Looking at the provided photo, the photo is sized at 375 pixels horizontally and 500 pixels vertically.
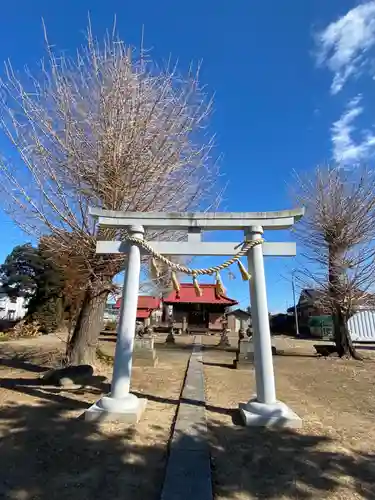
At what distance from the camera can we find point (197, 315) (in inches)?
1093

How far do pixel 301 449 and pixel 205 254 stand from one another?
2.96 meters

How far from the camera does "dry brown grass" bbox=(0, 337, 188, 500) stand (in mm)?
2848

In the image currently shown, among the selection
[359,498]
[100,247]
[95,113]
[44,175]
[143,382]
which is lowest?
[359,498]

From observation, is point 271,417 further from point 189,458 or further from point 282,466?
point 189,458

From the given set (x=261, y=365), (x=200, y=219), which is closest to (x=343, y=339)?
(x=261, y=365)

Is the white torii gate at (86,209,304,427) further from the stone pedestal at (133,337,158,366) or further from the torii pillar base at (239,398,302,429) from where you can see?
the stone pedestal at (133,337,158,366)

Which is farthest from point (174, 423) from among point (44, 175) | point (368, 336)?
point (368, 336)

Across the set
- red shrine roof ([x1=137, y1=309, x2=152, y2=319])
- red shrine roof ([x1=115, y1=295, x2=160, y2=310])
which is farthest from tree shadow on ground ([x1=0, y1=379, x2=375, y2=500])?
red shrine roof ([x1=115, y1=295, x2=160, y2=310])

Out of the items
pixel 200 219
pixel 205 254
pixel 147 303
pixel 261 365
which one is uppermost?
pixel 147 303

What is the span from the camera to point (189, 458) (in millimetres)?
3402

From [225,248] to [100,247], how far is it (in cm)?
210

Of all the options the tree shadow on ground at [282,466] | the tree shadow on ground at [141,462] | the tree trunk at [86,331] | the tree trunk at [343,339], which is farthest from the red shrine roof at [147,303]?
the tree shadow on ground at [282,466]

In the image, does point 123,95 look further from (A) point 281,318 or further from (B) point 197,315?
(A) point 281,318

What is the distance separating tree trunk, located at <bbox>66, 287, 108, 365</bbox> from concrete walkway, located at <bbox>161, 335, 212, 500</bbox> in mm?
3594
